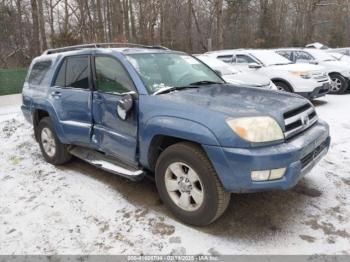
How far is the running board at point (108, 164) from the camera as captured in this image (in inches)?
148

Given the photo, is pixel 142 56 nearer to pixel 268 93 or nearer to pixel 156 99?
pixel 156 99

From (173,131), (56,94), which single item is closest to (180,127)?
(173,131)

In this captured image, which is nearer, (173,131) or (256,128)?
(256,128)

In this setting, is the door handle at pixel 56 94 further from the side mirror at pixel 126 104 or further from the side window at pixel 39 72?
the side mirror at pixel 126 104

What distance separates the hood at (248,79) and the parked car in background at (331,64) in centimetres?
407

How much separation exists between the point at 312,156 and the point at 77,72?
3.16 m

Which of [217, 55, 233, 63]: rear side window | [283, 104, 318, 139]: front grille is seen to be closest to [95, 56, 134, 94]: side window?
[283, 104, 318, 139]: front grille

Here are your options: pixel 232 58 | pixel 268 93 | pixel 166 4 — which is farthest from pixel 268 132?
pixel 166 4

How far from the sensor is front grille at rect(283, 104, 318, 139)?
3.15 metres

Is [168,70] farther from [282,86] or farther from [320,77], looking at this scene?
[320,77]

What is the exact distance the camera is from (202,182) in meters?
3.12

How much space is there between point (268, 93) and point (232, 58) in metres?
6.84

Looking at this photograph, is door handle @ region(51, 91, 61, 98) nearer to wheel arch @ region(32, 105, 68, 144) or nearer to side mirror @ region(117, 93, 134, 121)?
wheel arch @ region(32, 105, 68, 144)

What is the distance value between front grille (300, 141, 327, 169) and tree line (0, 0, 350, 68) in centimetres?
1531
